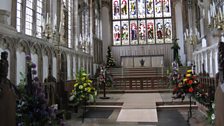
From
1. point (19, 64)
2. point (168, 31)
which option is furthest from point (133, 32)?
point (19, 64)

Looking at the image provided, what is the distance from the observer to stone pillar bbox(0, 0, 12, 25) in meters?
5.52

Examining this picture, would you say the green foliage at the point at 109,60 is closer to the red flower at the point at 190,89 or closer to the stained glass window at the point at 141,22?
the stained glass window at the point at 141,22

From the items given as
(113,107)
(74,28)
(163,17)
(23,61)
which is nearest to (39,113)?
(23,61)

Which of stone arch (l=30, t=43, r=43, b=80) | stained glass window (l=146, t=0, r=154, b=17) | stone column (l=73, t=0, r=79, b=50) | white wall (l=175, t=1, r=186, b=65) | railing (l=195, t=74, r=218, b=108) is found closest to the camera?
railing (l=195, t=74, r=218, b=108)

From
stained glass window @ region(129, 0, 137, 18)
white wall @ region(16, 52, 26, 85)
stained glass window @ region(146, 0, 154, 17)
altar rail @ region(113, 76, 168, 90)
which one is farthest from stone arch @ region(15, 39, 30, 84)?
stained glass window @ region(146, 0, 154, 17)

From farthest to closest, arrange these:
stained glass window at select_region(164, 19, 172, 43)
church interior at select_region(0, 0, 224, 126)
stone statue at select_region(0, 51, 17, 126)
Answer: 1. stained glass window at select_region(164, 19, 172, 43)
2. church interior at select_region(0, 0, 224, 126)
3. stone statue at select_region(0, 51, 17, 126)

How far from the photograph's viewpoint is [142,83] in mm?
13281

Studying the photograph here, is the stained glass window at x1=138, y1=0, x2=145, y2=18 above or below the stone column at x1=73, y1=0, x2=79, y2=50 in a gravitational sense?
above

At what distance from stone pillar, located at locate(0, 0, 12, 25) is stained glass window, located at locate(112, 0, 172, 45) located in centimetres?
1488

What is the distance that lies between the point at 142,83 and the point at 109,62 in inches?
233

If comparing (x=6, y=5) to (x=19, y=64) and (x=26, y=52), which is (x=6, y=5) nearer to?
(x=26, y=52)

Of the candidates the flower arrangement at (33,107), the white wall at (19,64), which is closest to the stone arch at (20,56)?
the white wall at (19,64)

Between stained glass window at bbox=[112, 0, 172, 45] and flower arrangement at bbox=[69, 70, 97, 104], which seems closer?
flower arrangement at bbox=[69, 70, 97, 104]

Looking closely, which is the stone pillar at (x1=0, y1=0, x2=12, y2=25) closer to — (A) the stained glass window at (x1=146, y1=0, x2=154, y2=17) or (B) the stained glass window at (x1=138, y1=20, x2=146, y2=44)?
(B) the stained glass window at (x1=138, y1=20, x2=146, y2=44)
